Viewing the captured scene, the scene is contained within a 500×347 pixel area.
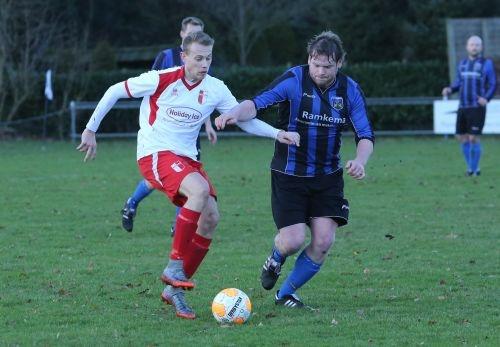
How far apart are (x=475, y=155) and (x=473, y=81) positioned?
126 centimetres


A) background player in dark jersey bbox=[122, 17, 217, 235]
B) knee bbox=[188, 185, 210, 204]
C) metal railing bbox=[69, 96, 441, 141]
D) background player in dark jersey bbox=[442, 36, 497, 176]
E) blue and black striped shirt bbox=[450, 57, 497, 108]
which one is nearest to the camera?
knee bbox=[188, 185, 210, 204]

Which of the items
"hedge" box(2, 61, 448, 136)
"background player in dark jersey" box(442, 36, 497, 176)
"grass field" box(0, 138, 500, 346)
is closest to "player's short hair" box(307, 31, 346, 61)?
"grass field" box(0, 138, 500, 346)

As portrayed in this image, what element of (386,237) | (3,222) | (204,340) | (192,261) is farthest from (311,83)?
(3,222)

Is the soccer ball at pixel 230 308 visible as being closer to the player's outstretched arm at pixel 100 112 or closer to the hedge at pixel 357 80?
the player's outstretched arm at pixel 100 112

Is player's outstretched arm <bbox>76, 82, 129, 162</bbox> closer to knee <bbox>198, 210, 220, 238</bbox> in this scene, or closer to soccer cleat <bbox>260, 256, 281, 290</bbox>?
knee <bbox>198, 210, 220, 238</bbox>

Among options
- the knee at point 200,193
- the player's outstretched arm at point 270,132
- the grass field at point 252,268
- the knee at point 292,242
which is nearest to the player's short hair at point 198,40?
the player's outstretched arm at point 270,132

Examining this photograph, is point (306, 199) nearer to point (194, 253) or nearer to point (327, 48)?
point (194, 253)

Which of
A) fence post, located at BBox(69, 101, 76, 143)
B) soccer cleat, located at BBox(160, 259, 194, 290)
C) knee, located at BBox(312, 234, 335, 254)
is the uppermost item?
knee, located at BBox(312, 234, 335, 254)

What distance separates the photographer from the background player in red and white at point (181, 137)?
6.59 metres

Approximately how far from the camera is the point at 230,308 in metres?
6.22

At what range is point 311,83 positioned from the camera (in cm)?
670

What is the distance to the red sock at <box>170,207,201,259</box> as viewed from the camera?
657 cm

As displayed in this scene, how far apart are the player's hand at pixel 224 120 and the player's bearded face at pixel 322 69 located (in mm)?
654

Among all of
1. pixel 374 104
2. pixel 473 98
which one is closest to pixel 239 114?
pixel 473 98
